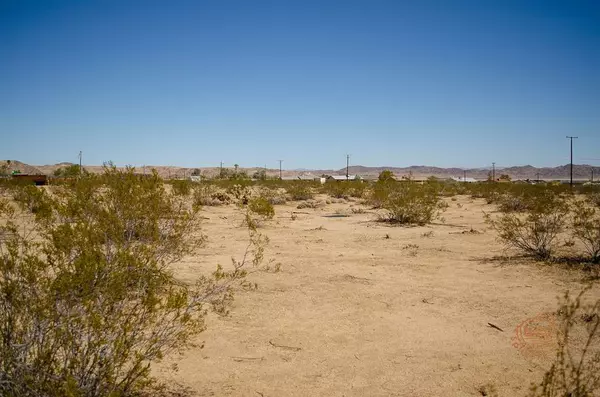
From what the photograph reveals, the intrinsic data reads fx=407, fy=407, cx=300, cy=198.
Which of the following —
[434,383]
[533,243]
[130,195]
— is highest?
[130,195]

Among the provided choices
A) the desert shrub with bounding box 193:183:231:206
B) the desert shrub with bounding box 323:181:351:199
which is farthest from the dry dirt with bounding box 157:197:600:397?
the desert shrub with bounding box 323:181:351:199

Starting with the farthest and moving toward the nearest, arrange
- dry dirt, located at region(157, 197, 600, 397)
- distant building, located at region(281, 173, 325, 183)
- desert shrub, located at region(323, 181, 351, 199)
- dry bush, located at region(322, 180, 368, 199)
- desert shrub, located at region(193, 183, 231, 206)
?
distant building, located at region(281, 173, 325, 183)
desert shrub, located at region(323, 181, 351, 199)
dry bush, located at region(322, 180, 368, 199)
desert shrub, located at region(193, 183, 231, 206)
dry dirt, located at region(157, 197, 600, 397)

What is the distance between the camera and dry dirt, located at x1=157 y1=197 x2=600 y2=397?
14.5 ft

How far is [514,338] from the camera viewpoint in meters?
5.46

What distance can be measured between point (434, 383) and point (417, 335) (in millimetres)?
1262

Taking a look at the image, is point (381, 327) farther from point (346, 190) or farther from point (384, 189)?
point (346, 190)

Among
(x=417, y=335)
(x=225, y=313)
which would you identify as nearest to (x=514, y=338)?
(x=417, y=335)

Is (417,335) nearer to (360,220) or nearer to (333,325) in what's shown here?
(333,325)

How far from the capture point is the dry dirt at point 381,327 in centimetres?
442

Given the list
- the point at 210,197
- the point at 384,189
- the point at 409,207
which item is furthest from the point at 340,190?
the point at 409,207

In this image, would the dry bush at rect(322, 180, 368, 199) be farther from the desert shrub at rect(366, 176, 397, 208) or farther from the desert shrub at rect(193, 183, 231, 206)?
the desert shrub at rect(193, 183, 231, 206)

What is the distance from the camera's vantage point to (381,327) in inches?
232

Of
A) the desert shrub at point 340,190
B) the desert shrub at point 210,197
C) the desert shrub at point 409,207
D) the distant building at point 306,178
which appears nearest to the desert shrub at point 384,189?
the desert shrub at point 409,207

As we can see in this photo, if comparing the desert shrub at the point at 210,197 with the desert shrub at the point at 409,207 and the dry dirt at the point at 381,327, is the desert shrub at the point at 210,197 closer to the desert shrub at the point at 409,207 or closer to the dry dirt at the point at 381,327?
the desert shrub at the point at 409,207
